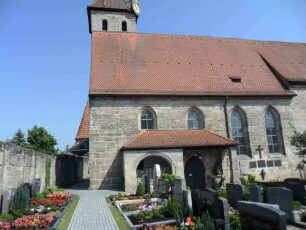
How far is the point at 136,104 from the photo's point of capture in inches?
756

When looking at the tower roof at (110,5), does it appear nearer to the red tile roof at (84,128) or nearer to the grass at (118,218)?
the red tile roof at (84,128)

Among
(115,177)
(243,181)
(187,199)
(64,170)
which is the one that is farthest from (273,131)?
(64,170)

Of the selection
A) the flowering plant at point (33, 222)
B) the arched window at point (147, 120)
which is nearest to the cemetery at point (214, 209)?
the flowering plant at point (33, 222)

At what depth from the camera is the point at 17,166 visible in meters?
12.2

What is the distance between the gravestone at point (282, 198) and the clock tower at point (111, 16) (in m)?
24.9

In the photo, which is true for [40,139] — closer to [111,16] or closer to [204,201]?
[111,16]

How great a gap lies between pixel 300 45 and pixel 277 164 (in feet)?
47.1

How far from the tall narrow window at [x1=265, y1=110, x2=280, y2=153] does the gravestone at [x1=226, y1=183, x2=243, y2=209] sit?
1073cm

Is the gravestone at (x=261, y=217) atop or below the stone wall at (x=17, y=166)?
below

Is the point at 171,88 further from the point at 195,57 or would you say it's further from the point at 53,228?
the point at 53,228

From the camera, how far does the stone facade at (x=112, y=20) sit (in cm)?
3006

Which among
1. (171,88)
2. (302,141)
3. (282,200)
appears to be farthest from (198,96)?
(282,200)

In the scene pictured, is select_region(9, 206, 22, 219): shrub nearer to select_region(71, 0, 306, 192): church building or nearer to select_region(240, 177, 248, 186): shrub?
select_region(71, 0, 306, 192): church building

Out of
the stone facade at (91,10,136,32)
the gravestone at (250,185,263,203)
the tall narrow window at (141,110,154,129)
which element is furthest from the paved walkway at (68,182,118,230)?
the stone facade at (91,10,136,32)
